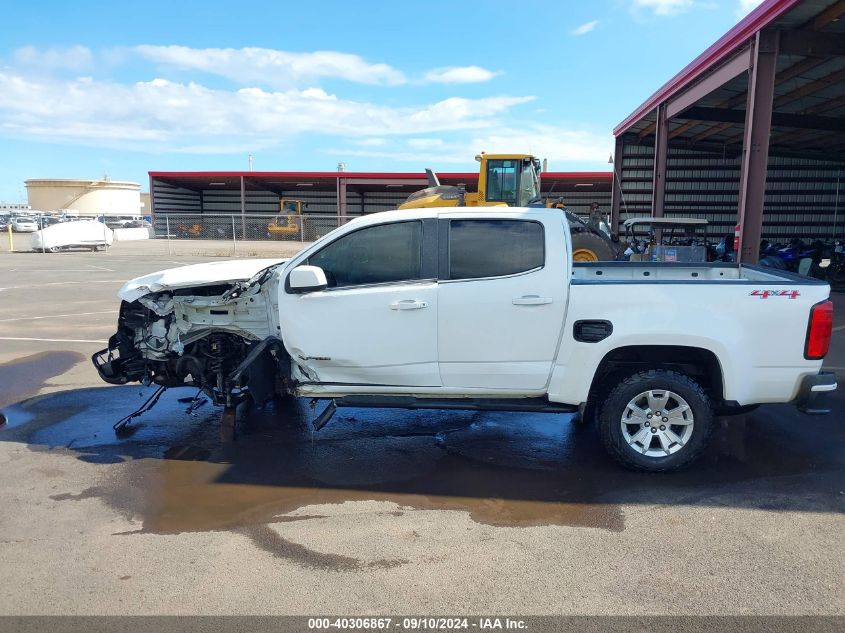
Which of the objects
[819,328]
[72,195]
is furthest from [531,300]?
[72,195]

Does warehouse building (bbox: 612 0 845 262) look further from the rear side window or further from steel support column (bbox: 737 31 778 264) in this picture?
the rear side window

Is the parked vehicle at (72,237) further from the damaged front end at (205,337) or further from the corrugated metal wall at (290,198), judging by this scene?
the damaged front end at (205,337)

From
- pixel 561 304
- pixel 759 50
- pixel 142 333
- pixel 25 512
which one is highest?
pixel 759 50

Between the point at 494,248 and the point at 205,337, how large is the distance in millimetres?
2617

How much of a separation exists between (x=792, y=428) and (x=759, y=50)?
8388mm

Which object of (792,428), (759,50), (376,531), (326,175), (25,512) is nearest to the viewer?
(376,531)

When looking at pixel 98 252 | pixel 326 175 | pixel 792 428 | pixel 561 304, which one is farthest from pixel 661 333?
pixel 326 175

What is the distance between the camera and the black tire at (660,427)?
15.3 ft

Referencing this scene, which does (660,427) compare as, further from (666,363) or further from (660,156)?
(660,156)

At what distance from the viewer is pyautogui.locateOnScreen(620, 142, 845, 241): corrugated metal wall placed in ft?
90.0

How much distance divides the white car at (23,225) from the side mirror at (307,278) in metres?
50.4

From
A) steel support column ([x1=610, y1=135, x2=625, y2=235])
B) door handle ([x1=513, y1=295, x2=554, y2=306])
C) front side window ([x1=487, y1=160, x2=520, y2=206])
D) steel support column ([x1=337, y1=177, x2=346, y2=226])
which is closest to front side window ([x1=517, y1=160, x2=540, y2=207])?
front side window ([x1=487, y1=160, x2=520, y2=206])

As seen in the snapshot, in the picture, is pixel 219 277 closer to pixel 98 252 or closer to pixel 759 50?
pixel 759 50

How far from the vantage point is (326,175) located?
135 feet
